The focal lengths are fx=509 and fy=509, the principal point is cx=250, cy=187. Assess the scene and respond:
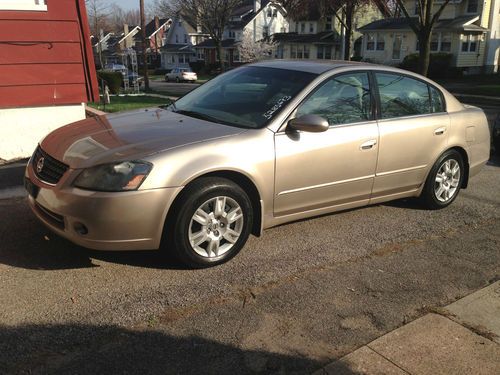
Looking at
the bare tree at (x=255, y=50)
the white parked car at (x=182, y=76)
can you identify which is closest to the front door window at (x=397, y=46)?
the bare tree at (x=255, y=50)

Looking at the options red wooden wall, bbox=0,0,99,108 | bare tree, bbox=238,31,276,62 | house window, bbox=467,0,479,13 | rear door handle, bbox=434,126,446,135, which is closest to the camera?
rear door handle, bbox=434,126,446,135

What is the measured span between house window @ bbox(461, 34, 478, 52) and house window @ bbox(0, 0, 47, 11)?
119 ft

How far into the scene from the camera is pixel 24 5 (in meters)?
6.80

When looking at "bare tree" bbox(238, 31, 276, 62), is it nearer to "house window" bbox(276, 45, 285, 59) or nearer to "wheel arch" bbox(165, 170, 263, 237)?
"house window" bbox(276, 45, 285, 59)

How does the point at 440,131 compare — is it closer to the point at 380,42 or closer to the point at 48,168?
the point at 48,168

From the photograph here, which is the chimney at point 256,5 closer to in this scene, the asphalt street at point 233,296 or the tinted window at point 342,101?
the tinted window at point 342,101

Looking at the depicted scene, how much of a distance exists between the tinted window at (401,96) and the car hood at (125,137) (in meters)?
1.68

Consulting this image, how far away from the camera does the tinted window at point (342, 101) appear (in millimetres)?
4391

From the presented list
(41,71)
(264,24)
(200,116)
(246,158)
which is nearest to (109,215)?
(246,158)

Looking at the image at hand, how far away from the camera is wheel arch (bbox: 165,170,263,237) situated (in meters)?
3.62

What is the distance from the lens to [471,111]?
5.75m

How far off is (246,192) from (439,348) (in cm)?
179

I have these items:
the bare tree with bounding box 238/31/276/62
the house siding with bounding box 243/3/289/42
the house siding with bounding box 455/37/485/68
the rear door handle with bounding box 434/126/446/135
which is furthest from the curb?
the house siding with bounding box 243/3/289/42

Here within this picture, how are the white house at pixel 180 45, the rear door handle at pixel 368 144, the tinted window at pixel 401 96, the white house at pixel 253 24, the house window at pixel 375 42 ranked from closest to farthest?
the rear door handle at pixel 368 144, the tinted window at pixel 401 96, the house window at pixel 375 42, the white house at pixel 253 24, the white house at pixel 180 45
